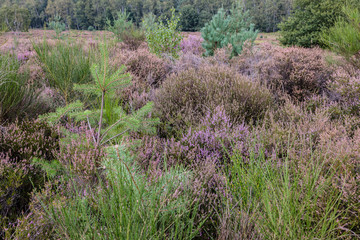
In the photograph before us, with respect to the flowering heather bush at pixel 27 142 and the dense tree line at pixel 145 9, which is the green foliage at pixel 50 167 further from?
the dense tree line at pixel 145 9

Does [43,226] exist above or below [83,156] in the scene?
below

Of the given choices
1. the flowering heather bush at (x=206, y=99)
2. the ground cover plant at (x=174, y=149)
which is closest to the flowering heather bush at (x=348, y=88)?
the ground cover plant at (x=174, y=149)

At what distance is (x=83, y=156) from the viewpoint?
2006 millimetres

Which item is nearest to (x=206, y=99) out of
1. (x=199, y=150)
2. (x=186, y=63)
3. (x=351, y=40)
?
(x=199, y=150)

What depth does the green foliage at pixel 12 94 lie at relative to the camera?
2957 mm

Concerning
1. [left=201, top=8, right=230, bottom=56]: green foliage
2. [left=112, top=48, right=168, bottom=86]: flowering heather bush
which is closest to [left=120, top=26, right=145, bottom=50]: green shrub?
[left=201, top=8, right=230, bottom=56]: green foliage

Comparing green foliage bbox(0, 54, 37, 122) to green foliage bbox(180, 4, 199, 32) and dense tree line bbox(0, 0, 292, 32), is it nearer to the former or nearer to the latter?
dense tree line bbox(0, 0, 292, 32)

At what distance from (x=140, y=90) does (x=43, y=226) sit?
3.21m

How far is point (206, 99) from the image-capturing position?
3.57 metres

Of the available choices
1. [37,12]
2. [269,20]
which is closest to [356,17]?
[269,20]

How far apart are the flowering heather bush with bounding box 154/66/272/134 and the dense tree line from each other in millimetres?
55944

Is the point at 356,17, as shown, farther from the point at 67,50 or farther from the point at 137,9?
the point at 137,9

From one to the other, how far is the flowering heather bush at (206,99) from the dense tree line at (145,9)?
5594 centimetres

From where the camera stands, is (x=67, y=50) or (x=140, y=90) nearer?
(x=67, y=50)
